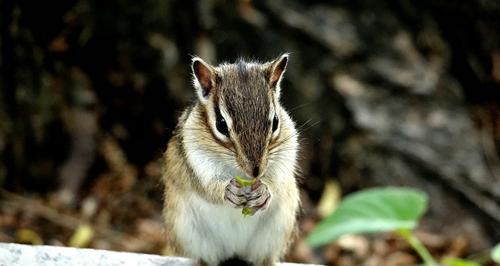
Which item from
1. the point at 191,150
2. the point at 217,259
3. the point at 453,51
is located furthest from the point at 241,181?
the point at 453,51

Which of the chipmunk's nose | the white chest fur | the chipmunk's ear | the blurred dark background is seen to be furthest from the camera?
the blurred dark background

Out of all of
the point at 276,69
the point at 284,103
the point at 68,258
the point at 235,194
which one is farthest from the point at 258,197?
the point at 284,103

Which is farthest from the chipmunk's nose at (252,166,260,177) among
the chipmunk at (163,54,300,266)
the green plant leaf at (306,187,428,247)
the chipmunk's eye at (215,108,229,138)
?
the green plant leaf at (306,187,428,247)

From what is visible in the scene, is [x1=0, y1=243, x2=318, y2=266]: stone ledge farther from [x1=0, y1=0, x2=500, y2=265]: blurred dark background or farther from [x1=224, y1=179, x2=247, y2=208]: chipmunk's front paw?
[x1=0, y1=0, x2=500, y2=265]: blurred dark background

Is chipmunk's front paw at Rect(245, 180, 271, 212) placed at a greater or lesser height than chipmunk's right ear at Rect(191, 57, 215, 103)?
lesser

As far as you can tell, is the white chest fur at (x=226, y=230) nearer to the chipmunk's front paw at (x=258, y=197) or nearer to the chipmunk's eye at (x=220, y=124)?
the chipmunk's front paw at (x=258, y=197)
